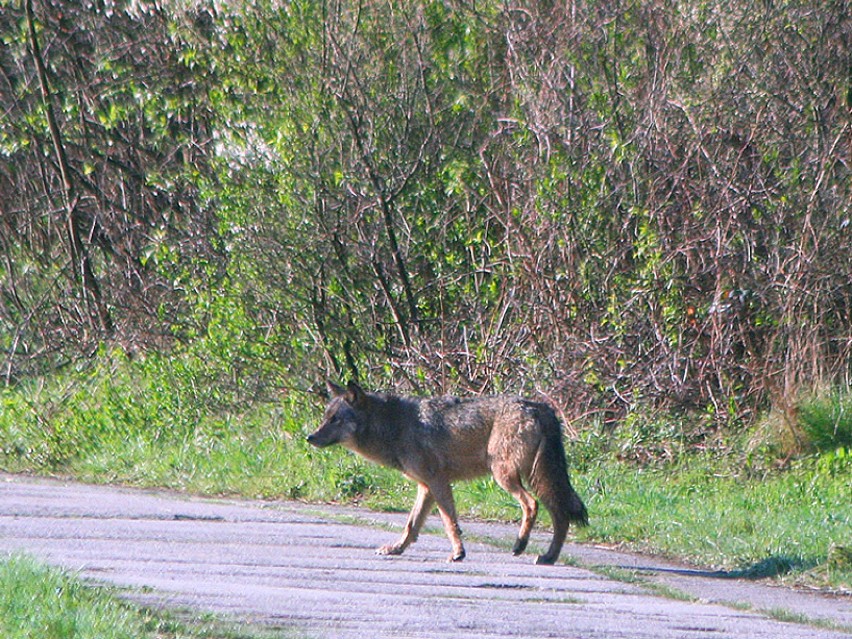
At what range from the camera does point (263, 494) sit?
45.3ft

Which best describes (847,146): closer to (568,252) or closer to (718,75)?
(718,75)

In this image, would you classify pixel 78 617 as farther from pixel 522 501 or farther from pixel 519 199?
pixel 519 199

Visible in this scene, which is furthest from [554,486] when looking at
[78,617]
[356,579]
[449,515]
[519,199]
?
[519,199]

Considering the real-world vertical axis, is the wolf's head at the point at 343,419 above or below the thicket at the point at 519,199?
below

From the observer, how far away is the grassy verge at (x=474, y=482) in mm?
10727

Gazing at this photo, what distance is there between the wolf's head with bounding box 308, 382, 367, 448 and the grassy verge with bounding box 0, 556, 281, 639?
4.09 metres

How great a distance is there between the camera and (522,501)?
34.3 feet

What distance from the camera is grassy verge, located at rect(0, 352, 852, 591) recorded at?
10.7m

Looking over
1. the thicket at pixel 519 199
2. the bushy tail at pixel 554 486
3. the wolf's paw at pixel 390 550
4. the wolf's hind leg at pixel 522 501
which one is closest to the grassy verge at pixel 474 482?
the thicket at pixel 519 199

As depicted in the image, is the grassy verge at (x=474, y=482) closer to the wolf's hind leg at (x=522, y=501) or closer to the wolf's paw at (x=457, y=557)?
the wolf's hind leg at (x=522, y=501)

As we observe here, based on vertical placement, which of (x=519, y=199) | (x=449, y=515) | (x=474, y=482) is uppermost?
(x=519, y=199)

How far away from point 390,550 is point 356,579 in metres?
1.38

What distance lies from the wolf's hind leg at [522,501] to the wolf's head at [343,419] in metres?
1.23

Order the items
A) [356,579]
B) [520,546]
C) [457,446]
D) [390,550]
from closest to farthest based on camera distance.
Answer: [356,579] < [390,550] < [520,546] < [457,446]
